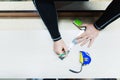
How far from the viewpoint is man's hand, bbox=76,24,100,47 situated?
3.67 ft

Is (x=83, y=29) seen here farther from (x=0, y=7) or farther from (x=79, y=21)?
(x=0, y=7)

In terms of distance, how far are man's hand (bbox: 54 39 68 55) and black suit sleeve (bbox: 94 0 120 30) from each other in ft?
0.60

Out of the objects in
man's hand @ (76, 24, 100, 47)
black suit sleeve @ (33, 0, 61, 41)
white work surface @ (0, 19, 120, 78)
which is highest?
black suit sleeve @ (33, 0, 61, 41)

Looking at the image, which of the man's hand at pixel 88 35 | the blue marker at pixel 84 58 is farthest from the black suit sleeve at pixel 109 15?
the blue marker at pixel 84 58

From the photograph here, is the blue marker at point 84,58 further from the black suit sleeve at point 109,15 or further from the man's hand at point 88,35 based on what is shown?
the black suit sleeve at point 109,15

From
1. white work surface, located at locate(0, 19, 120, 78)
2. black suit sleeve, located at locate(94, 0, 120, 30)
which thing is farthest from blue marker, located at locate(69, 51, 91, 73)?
black suit sleeve, located at locate(94, 0, 120, 30)

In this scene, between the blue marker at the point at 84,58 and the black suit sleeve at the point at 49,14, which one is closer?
the black suit sleeve at the point at 49,14

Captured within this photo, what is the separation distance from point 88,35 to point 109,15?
149 mm

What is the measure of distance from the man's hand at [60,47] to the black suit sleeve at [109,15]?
0.18 metres

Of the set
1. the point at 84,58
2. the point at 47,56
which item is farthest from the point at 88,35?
the point at 47,56

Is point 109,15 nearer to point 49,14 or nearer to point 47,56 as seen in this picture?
point 49,14

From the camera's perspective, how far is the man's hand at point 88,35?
1120 millimetres

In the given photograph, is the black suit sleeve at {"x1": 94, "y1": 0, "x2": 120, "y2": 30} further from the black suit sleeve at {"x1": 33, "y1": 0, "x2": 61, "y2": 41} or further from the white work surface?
the black suit sleeve at {"x1": 33, "y1": 0, "x2": 61, "y2": 41}

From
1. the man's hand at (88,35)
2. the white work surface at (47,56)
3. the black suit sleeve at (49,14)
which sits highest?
the black suit sleeve at (49,14)
